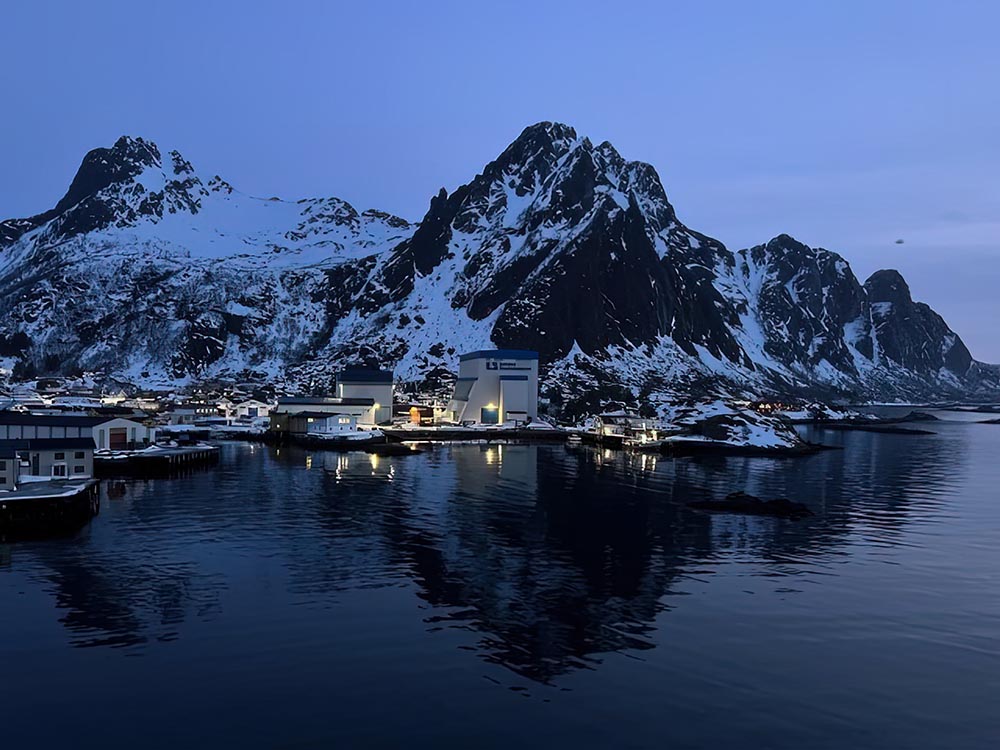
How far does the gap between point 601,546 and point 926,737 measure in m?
Result: 25.0

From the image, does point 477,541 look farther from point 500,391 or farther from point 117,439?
point 500,391

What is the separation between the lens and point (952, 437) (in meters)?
160

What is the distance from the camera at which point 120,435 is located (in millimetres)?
89812

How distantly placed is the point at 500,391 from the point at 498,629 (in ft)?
428

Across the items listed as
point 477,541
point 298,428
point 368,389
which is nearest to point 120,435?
point 298,428

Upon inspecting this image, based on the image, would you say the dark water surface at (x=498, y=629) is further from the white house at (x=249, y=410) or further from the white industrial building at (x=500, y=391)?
the white house at (x=249, y=410)

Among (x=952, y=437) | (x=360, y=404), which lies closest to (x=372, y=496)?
(x=360, y=404)

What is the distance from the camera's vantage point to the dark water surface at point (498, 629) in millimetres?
21781

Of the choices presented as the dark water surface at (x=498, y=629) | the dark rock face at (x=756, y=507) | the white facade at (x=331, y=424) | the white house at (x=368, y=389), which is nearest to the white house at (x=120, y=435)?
the dark water surface at (x=498, y=629)

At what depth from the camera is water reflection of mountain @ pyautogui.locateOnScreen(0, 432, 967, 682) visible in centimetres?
3081

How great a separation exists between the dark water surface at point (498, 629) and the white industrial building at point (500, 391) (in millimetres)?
99412

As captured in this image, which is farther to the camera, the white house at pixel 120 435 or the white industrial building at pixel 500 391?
the white industrial building at pixel 500 391

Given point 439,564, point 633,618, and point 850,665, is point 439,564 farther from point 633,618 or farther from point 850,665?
point 850,665

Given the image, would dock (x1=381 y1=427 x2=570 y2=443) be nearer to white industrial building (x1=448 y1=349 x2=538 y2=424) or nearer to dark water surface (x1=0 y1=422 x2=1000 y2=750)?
white industrial building (x1=448 y1=349 x2=538 y2=424)
